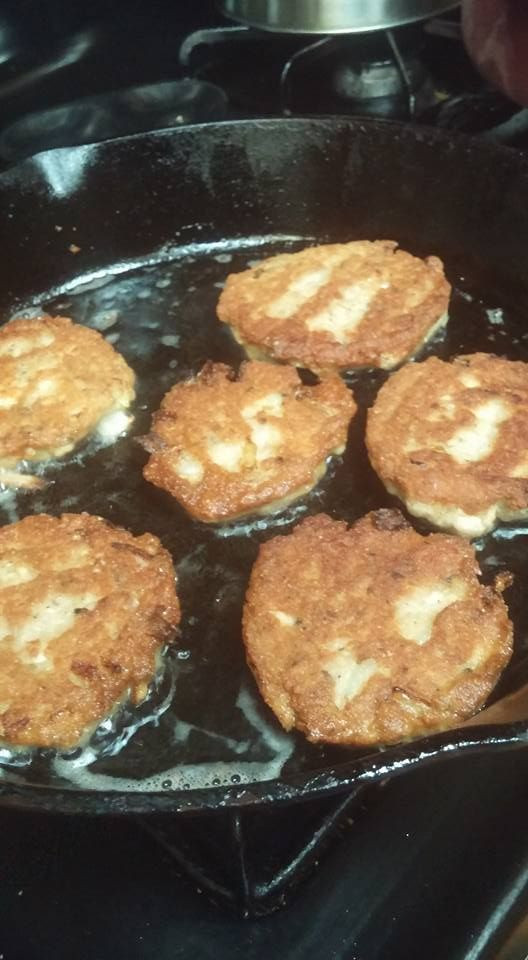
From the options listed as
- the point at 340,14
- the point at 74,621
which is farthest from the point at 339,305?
the point at 74,621

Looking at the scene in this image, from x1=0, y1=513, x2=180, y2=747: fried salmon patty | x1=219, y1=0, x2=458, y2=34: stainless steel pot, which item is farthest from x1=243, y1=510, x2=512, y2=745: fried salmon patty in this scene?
x1=219, y1=0, x2=458, y2=34: stainless steel pot

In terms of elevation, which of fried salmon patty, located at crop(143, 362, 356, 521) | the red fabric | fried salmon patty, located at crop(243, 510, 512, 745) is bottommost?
fried salmon patty, located at crop(243, 510, 512, 745)

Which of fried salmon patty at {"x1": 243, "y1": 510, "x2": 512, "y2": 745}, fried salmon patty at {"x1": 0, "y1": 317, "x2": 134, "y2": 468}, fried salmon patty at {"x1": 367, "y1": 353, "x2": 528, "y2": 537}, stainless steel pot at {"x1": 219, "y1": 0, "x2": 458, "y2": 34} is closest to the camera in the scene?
fried salmon patty at {"x1": 243, "y1": 510, "x2": 512, "y2": 745}

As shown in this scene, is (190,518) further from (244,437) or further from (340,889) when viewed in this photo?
(340,889)

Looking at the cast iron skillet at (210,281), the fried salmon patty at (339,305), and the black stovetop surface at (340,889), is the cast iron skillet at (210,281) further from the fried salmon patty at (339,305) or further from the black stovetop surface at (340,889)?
the black stovetop surface at (340,889)

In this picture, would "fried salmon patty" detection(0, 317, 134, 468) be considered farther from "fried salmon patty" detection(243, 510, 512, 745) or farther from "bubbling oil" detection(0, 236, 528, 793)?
"fried salmon patty" detection(243, 510, 512, 745)

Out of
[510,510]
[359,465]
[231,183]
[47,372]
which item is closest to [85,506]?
[47,372]

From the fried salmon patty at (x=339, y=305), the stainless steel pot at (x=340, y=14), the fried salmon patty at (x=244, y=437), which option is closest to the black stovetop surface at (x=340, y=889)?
the fried salmon patty at (x=244, y=437)
